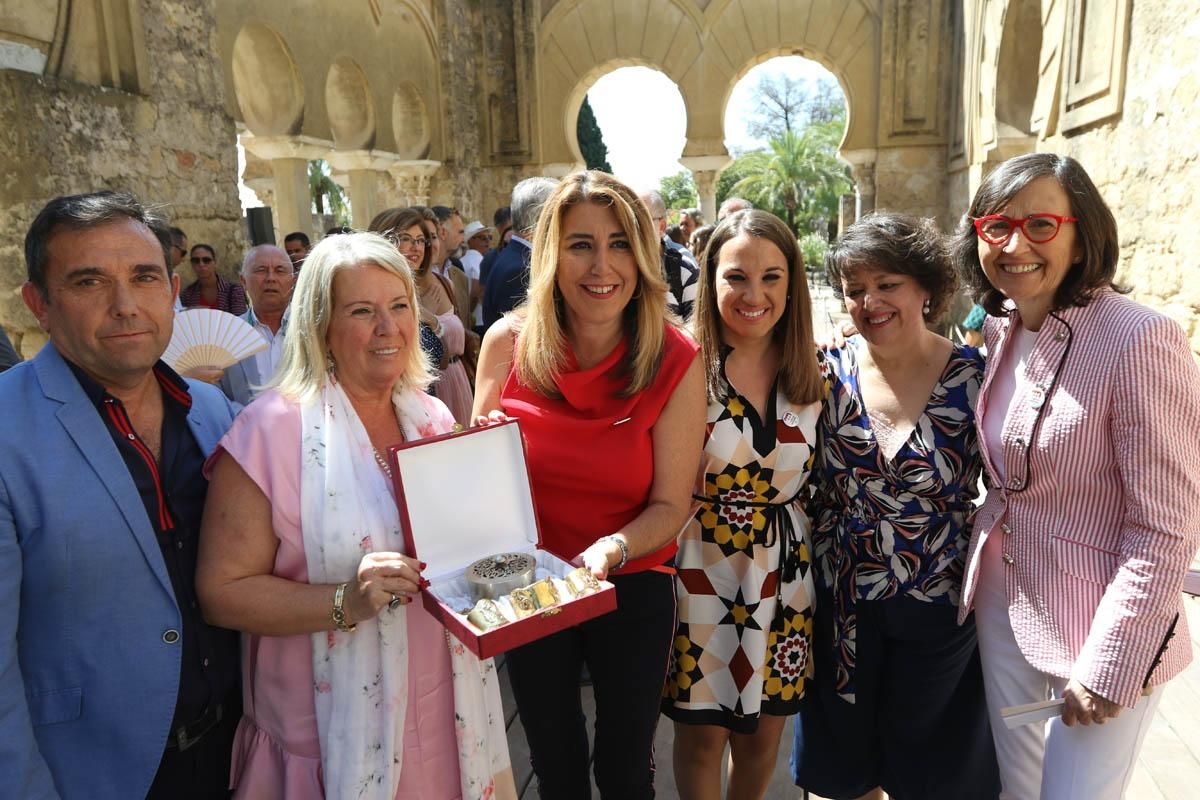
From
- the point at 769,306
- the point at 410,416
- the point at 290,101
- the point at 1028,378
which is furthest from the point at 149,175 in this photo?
the point at 1028,378

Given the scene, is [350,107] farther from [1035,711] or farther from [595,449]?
[1035,711]

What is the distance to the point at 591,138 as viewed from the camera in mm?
32125

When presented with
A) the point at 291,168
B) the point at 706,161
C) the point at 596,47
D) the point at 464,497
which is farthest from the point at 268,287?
the point at 596,47

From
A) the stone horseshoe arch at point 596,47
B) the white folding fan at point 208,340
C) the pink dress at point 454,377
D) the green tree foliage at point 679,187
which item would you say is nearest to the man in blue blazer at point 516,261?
the pink dress at point 454,377

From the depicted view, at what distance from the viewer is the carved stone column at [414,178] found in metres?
11.2

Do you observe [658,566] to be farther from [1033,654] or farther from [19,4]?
[19,4]

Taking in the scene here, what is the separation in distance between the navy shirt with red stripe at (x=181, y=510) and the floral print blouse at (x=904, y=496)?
1.69 metres

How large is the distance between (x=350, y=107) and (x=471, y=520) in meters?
9.52

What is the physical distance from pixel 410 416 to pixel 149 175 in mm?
4756

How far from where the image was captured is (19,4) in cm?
425

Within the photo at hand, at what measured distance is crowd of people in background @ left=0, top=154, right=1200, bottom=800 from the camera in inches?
58.6

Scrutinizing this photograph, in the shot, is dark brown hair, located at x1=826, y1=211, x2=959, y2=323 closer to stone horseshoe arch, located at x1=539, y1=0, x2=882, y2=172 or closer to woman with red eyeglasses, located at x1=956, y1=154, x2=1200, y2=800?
woman with red eyeglasses, located at x1=956, y1=154, x2=1200, y2=800

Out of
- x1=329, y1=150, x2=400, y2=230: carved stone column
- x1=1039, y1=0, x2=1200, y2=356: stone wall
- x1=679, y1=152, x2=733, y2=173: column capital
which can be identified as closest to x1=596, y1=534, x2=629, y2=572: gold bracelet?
x1=1039, y1=0, x2=1200, y2=356: stone wall

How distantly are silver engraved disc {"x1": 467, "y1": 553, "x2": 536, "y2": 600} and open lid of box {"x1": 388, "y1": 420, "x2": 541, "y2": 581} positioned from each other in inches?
2.1
